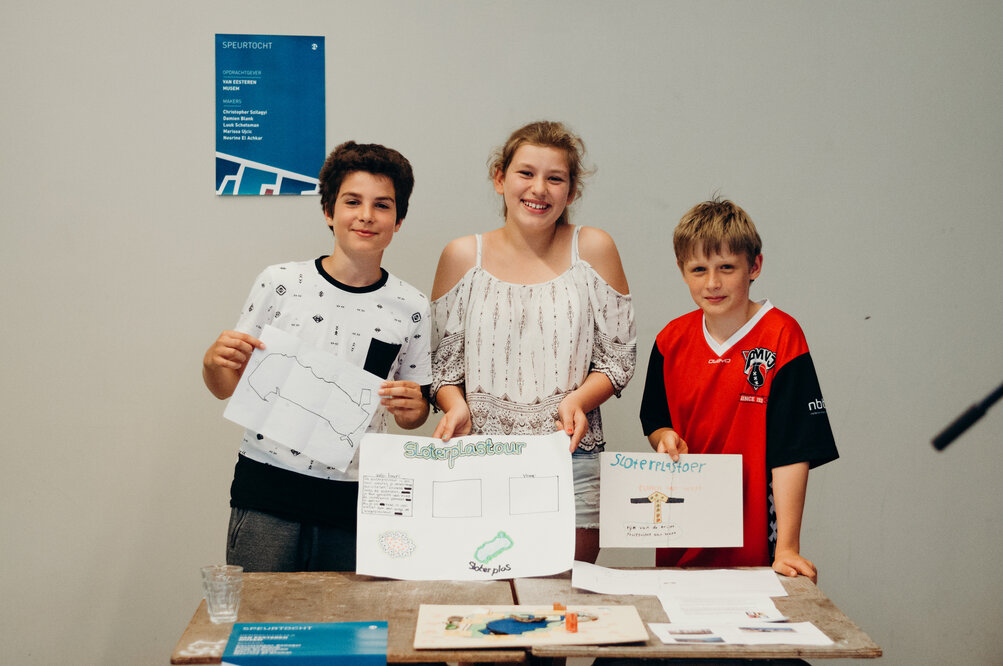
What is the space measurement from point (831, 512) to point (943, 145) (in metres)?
1.34

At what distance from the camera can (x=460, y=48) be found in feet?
8.79

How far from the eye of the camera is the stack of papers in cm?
138

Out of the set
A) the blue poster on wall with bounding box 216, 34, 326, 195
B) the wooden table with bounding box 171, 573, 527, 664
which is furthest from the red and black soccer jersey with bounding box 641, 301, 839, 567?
the blue poster on wall with bounding box 216, 34, 326, 195

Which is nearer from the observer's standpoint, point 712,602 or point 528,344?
point 712,602

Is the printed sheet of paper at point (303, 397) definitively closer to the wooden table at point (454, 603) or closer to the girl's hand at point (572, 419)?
the wooden table at point (454, 603)

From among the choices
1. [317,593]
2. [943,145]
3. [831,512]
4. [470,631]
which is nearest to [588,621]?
[470,631]

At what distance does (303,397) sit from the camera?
1.72 meters

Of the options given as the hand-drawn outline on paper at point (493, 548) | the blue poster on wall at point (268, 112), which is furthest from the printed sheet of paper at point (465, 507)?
the blue poster on wall at point (268, 112)

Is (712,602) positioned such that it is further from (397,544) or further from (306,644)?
(306,644)

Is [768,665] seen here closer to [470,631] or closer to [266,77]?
[470,631]

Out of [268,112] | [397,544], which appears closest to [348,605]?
[397,544]

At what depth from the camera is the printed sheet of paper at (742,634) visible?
1.36 metres

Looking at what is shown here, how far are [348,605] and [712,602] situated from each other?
0.68m

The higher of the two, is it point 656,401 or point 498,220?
point 498,220
